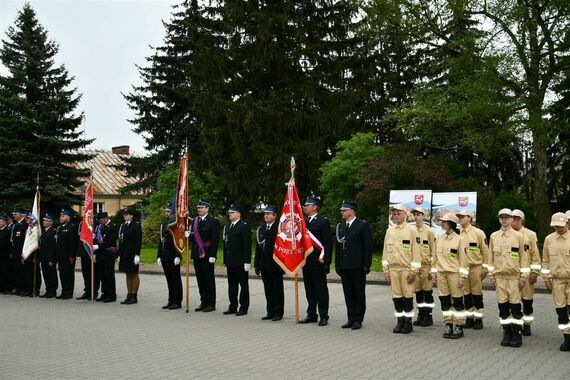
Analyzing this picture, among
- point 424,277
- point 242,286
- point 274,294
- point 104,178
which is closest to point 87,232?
point 242,286

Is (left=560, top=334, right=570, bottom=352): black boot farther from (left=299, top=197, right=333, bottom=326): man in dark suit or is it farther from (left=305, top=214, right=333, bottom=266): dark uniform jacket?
(left=305, top=214, right=333, bottom=266): dark uniform jacket

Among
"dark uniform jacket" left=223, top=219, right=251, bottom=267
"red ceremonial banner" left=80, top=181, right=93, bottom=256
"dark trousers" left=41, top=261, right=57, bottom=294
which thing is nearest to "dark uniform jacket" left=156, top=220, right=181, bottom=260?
"dark uniform jacket" left=223, top=219, right=251, bottom=267

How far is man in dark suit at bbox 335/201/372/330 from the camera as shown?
1115cm

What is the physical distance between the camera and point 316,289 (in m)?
11.9

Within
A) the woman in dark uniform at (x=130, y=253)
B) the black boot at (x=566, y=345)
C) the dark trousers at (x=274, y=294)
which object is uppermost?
the woman in dark uniform at (x=130, y=253)

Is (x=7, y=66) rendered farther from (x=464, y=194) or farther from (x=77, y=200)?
(x=464, y=194)

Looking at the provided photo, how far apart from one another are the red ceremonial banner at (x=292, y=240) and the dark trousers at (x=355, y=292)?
94 cm

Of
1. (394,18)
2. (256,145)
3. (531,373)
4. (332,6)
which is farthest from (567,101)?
(531,373)

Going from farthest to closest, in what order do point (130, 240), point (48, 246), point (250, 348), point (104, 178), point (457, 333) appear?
point (104, 178) → point (48, 246) → point (130, 240) → point (457, 333) → point (250, 348)

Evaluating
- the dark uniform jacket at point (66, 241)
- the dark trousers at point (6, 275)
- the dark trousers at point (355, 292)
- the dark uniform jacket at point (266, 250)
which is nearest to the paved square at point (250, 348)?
the dark trousers at point (355, 292)

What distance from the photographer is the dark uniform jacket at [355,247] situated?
11.2 meters

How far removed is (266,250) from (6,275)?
9203 millimetres

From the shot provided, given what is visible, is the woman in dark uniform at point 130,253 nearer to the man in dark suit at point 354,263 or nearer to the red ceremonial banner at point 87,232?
the red ceremonial banner at point 87,232

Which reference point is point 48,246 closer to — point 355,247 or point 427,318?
point 355,247
